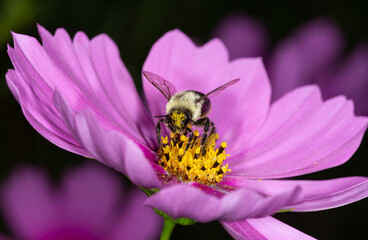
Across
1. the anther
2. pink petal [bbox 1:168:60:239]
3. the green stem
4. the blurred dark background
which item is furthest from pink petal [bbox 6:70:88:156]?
pink petal [bbox 1:168:60:239]

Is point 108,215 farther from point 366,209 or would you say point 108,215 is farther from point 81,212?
point 366,209

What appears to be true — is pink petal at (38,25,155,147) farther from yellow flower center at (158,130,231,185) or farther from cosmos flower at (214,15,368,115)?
cosmos flower at (214,15,368,115)

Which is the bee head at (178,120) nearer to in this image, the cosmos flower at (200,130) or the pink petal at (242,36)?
the cosmos flower at (200,130)

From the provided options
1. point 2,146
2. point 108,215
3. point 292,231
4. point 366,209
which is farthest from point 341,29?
point 292,231

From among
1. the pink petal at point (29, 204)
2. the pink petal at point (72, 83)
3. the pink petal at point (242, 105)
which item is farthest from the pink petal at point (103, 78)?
the pink petal at point (29, 204)

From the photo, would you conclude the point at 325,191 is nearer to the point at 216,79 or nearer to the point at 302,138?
the point at 302,138

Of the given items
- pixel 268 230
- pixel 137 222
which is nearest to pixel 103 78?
pixel 268 230
